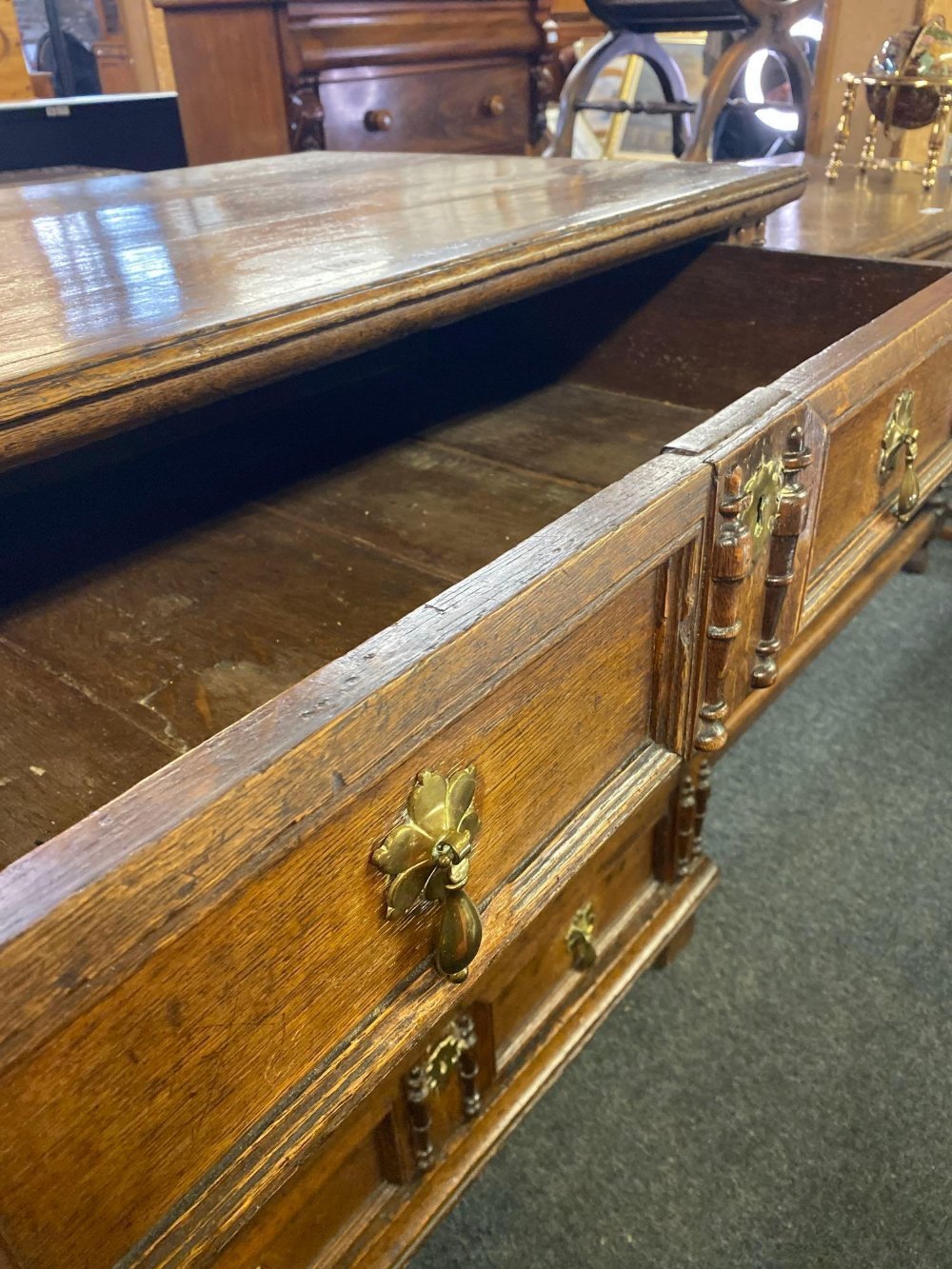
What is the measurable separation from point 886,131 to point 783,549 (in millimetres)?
1257

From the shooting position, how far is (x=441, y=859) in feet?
1.35

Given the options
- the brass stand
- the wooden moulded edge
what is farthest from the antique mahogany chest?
the brass stand

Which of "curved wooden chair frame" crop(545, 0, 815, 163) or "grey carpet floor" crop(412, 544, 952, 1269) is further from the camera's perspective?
"curved wooden chair frame" crop(545, 0, 815, 163)

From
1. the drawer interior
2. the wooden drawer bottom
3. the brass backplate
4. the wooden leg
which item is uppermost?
the brass backplate

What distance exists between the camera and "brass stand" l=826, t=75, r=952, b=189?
4.58ft

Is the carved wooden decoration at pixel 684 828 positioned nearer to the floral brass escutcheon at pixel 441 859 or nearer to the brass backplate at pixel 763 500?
the brass backplate at pixel 763 500

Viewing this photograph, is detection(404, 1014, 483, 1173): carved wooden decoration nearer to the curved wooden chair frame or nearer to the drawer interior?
the drawer interior

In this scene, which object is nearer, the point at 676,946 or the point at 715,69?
the point at 676,946

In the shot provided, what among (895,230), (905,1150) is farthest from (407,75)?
(905,1150)

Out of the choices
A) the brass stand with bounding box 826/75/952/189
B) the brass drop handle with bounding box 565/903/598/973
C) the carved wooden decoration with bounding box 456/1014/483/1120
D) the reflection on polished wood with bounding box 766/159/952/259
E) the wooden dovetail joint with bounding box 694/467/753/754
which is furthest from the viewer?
the brass stand with bounding box 826/75/952/189

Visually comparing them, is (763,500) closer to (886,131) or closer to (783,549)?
(783,549)

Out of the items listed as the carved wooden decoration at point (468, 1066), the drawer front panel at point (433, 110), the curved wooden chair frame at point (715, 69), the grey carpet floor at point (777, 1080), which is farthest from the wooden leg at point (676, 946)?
the drawer front panel at point (433, 110)

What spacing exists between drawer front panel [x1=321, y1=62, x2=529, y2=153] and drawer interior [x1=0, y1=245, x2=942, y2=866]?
923 mm

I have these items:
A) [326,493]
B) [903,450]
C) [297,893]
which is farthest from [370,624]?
[903,450]
